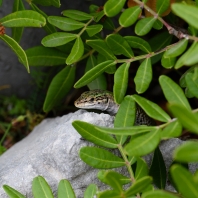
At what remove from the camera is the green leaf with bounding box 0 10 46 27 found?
2.27 meters

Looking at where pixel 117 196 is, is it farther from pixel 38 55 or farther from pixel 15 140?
pixel 15 140

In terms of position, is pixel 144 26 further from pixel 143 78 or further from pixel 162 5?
pixel 143 78

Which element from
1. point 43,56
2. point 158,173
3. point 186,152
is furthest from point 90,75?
point 186,152

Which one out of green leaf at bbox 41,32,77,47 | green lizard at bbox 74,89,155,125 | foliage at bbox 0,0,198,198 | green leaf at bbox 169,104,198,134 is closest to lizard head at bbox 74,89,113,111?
green lizard at bbox 74,89,155,125

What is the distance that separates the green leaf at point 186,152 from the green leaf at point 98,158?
614 millimetres

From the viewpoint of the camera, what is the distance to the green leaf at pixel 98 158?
1.98 metres

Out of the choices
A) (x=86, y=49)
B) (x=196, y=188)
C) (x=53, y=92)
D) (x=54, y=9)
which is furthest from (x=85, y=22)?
(x=196, y=188)

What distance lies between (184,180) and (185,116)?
209 mm

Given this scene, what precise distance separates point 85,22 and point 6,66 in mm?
1327

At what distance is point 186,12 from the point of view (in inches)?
60.5

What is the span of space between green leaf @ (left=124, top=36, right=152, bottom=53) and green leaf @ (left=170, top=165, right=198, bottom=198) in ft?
3.49

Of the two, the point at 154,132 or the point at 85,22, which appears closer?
the point at 154,132

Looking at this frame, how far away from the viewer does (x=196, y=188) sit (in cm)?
150

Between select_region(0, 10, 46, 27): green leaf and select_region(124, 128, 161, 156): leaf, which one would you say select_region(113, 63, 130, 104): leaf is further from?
select_region(124, 128, 161, 156): leaf
